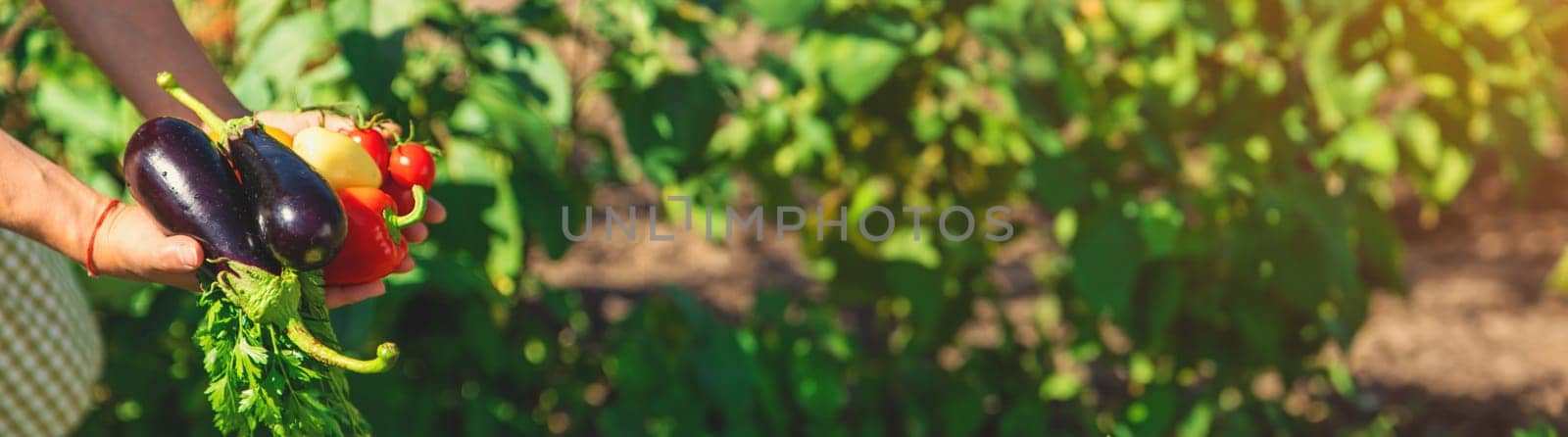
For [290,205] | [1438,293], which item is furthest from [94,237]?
[1438,293]

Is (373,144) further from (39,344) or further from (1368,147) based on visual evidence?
(1368,147)

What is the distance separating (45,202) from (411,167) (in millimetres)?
257

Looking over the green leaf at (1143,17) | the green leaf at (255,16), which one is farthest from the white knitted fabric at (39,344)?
the green leaf at (1143,17)

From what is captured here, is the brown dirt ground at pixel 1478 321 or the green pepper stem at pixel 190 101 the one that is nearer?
the green pepper stem at pixel 190 101

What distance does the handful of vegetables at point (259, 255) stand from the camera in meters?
0.86

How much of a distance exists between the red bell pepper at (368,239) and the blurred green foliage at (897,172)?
52 centimetres

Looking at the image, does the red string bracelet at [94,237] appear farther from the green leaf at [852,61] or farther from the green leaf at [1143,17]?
the green leaf at [1143,17]

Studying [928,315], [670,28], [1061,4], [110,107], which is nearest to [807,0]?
[670,28]

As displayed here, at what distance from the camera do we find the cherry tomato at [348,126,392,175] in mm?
1058

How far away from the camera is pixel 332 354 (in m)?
0.86

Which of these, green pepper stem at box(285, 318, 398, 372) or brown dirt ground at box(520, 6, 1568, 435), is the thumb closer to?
green pepper stem at box(285, 318, 398, 372)

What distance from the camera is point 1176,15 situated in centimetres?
198

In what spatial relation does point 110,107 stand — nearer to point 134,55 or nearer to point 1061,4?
point 134,55

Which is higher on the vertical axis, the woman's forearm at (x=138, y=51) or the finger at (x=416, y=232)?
the woman's forearm at (x=138, y=51)
